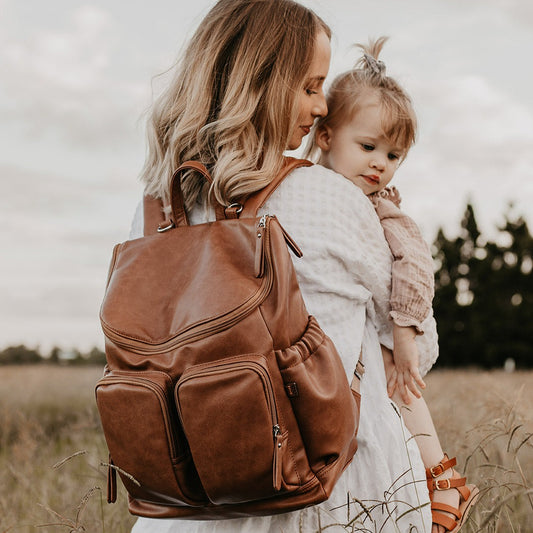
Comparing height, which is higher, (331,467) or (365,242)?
(365,242)

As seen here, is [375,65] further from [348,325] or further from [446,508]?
[446,508]

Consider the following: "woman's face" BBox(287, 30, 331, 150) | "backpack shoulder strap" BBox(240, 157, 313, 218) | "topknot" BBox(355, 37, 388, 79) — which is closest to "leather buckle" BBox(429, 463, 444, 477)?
"backpack shoulder strap" BBox(240, 157, 313, 218)

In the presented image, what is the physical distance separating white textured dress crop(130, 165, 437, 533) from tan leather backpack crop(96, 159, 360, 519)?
131 mm

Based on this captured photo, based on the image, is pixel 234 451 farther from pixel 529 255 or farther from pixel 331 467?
pixel 529 255

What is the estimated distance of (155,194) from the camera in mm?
2326

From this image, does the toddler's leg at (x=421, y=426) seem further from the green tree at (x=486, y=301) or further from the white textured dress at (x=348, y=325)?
the green tree at (x=486, y=301)

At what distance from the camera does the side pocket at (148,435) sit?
1834 millimetres

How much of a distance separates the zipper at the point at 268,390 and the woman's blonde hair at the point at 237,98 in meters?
0.55

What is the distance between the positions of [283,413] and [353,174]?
3.84 feet

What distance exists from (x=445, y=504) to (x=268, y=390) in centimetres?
97

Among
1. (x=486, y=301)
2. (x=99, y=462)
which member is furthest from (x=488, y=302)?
(x=99, y=462)

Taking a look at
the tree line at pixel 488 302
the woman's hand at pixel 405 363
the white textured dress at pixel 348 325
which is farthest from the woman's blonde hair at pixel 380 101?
the tree line at pixel 488 302

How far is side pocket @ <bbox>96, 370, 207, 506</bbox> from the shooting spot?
1834 mm

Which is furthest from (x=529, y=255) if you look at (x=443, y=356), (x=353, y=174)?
(x=353, y=174)
